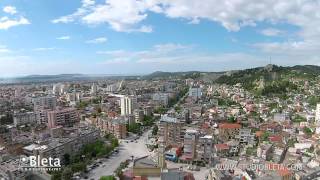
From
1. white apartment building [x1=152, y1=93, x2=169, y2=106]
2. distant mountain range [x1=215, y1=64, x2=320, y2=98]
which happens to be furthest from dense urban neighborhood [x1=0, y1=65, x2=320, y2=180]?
distant mountain range [x1=215, y1=64, x2=320, y2=98]

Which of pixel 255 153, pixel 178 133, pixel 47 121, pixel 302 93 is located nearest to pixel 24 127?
pixel 47 121

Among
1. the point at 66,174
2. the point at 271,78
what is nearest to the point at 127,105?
the point at 66,174

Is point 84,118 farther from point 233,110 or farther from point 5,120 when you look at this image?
point 233,110

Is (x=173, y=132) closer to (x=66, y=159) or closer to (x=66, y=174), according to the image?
(x=66, y=159)

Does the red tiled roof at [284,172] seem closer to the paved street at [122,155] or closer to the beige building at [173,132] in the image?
the beige building at [173,132]

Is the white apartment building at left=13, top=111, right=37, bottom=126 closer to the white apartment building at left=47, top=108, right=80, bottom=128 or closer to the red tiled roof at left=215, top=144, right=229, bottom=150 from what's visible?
the white apartment building at left=47, top=108, right=80, bottom=128

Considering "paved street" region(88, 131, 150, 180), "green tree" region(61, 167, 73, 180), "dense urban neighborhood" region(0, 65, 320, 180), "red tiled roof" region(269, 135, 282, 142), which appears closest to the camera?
"green tree" region(61, 167, 73, 180)

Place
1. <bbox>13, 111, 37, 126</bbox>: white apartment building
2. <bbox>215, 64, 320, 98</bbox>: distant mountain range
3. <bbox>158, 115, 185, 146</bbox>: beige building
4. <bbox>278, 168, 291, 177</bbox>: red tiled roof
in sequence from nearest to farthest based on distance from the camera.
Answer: <bbox>278, 168, 291, 177</bbox>: red tiled roof, <bbox>158, 115, 185, 146</bbox>: beige building, <bbox>13, 111, 37, 126</bbox>: white apartment building, <bbox>215, 64, 320, 98</bbox>: distant mountain range

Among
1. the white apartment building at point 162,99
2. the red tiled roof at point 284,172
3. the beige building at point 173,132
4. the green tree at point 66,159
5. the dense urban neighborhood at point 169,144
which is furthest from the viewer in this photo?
the white apartment building at point 162,99

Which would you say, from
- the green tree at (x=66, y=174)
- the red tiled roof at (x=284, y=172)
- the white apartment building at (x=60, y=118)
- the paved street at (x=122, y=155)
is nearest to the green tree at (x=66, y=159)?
the paved street at (x=122, y=155)
